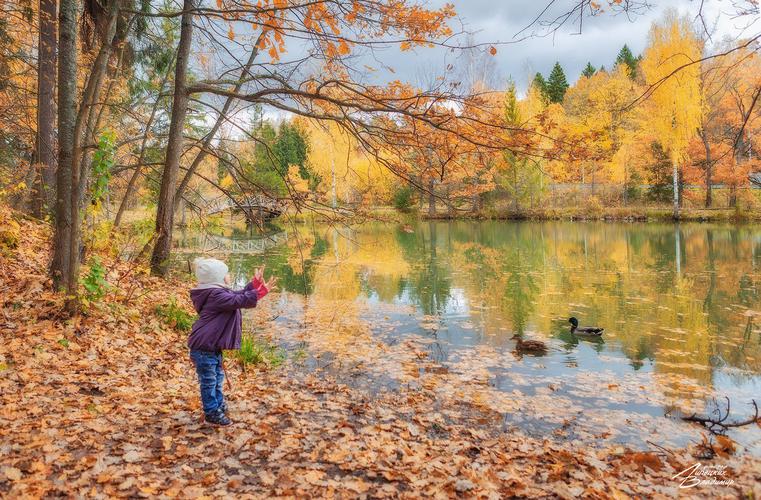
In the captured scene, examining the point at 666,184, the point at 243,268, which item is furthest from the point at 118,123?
the point at 666,184

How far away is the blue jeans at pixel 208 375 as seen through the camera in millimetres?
4188

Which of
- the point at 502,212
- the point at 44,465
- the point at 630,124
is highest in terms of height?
the point at 630,124

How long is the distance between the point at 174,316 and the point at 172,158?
9.70 ft

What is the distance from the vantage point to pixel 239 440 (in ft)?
13.1

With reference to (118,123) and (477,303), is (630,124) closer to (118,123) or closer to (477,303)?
(477,303)

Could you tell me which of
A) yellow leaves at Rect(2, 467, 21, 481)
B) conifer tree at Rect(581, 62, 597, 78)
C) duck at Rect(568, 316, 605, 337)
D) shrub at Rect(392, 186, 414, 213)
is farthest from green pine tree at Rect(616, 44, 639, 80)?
yellow leaves at Rect(2, 467, 21, 481)

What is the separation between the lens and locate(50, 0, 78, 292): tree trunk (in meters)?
5.52

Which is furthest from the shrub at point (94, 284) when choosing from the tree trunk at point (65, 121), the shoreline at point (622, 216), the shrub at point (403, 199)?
Answer: the shoreline at point (622, 216)

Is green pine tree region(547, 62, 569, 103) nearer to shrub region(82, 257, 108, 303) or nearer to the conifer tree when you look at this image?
the conifer tree

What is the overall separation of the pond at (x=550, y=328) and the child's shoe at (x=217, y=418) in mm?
2559

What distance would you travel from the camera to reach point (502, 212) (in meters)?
41.2

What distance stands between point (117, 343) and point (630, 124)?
4836 cm

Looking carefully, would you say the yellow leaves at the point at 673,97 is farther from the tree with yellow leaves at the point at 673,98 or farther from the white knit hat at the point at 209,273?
the white knit hat at the point at 209,273

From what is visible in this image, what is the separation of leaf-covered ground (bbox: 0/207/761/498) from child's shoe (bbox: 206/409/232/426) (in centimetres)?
8
